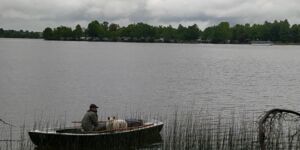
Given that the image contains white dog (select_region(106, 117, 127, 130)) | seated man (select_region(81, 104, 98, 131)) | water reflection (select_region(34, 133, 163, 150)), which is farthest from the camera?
white dog (select_region(106, 117, 127, 130))

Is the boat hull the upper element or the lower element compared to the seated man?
lower

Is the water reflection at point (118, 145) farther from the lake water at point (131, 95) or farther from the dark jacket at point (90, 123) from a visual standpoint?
the lake water at point (131, 95)

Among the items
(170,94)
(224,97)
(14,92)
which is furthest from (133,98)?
(14,92)

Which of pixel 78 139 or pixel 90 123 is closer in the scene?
pixel 78 139

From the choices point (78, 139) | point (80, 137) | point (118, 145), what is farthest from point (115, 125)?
point (118, 145)

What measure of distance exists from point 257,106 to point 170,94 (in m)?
8.54

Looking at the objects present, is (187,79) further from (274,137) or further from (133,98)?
(274,137)

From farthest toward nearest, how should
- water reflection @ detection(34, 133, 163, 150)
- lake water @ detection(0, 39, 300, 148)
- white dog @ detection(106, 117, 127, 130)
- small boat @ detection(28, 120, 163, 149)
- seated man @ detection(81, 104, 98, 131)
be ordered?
lake water @ detection(0, 39, 300, 148), white dog @ detection(106, 117, 127, 130), seated man @ detection(81, 104, 98, 131), small boat @ detection(28, 120, 163, 149), water reflection @ detection(34, 133, 163, 150)

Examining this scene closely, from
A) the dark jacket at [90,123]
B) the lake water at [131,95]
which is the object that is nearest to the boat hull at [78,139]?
the dark jacket at [90,123]

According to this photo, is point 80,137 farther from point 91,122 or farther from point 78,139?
point 91,122

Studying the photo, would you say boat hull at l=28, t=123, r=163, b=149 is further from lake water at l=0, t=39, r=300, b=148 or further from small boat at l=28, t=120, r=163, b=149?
lake water at l=0, t=39, r=300, b=148

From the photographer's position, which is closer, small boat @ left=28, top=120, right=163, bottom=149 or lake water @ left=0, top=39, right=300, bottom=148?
small boat @ left=28, top=120, right=163, bottom=149

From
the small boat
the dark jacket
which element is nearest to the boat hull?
the small boat

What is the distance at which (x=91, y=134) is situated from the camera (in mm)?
19734
